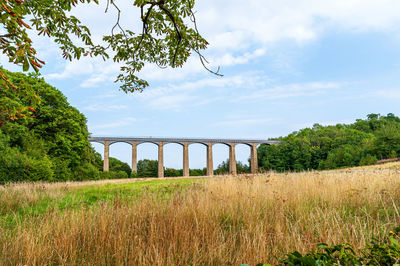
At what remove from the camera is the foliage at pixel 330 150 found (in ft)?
119

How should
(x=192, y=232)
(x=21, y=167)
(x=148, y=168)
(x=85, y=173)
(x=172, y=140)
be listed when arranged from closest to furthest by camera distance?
(x=192, y=232) < (x=21, y=167) < (x=85, y=173) < (x=172, y=140) < (x=148, y=168)

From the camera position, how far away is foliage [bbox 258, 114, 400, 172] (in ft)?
119

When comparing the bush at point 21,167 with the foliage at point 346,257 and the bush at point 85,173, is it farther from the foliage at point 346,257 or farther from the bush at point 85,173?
the foliage at point 346,257

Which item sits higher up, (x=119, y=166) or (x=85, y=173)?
(x=119, y=166)

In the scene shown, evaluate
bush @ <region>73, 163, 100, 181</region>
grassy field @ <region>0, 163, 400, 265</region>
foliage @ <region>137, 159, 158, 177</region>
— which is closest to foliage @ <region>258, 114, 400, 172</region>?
foliage @ <region>137, 159, 158, 177</region>

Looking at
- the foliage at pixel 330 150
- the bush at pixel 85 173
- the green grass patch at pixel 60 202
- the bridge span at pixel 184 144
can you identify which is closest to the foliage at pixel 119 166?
the bridge span at pixel 184 144

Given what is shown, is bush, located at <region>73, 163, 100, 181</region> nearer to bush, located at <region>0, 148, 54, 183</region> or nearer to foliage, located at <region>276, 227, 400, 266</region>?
bush, located at <region>0, 148, 54, 183</region>

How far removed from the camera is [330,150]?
173 feet

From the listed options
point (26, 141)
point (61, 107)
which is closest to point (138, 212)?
point (26, 141)

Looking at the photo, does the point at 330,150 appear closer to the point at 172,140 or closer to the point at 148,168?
the point at 172,140

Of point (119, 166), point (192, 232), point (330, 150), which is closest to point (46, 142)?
point (192, 232)

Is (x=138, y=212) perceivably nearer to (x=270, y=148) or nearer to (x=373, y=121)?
(x=270, y=148)

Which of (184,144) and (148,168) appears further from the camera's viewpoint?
(148,168)

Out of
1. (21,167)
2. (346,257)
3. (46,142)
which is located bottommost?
(346,257)
